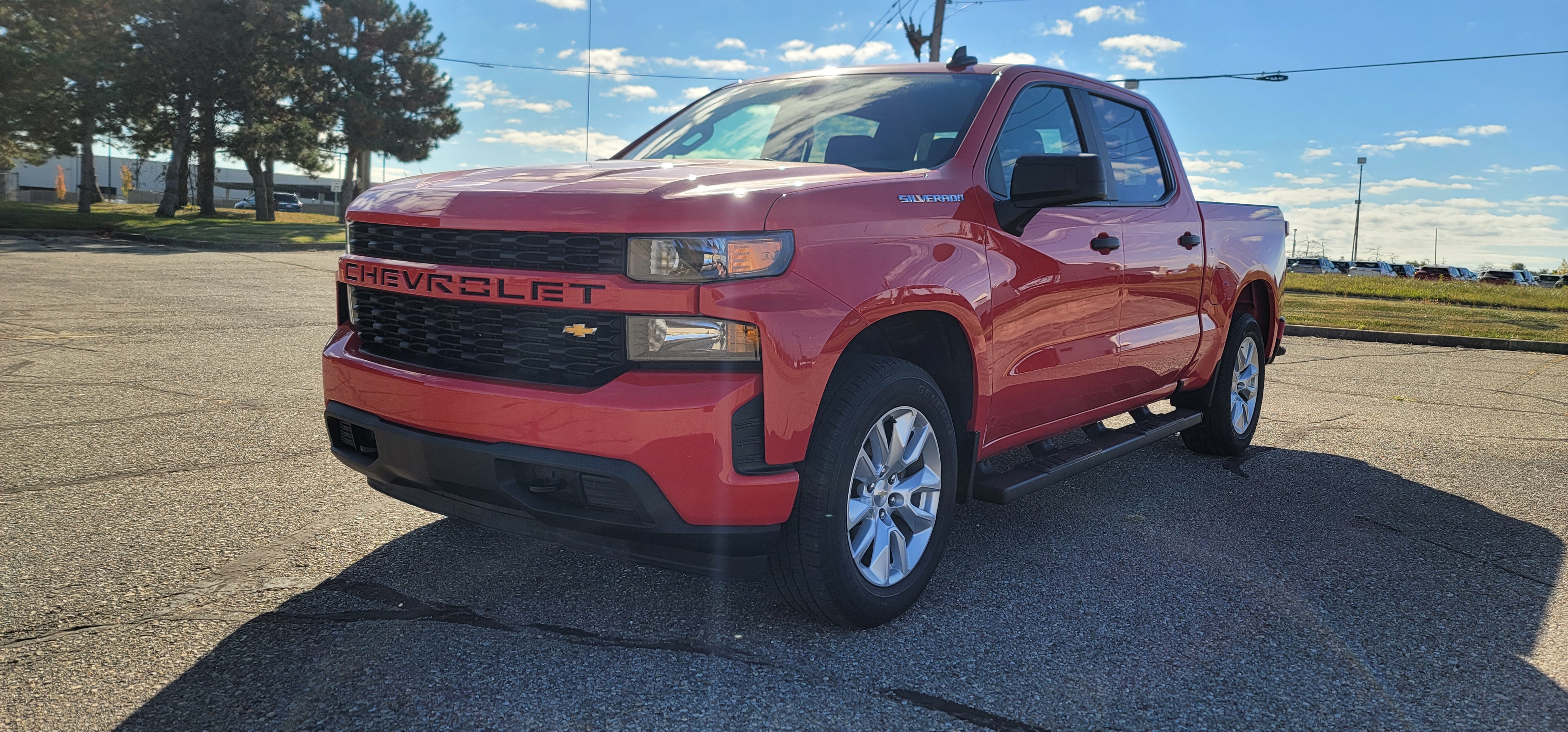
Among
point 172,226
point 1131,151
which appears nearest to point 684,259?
point 1131,151

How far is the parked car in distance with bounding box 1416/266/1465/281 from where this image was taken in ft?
177

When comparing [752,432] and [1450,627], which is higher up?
[752,432]

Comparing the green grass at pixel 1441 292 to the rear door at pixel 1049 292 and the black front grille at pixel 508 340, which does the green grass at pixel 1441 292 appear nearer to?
the rear door at pixel 1049 292

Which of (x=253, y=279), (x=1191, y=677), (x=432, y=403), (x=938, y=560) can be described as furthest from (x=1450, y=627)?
(x=253, y=279)

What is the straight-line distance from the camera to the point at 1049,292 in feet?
13.1

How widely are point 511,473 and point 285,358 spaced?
625cm

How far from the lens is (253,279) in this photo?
52.7ft

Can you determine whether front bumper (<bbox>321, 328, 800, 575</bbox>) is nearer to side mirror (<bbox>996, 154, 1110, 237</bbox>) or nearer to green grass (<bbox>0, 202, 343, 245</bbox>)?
side mirror (<bbox>996, 154, 1110, 237</bbox>)

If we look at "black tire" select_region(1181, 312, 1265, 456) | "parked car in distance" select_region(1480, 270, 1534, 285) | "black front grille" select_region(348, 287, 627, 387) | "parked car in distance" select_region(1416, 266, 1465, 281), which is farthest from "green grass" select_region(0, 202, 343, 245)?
"parked car in distance" select_region(1480, 270, 1534, 285)

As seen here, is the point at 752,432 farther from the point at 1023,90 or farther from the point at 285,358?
the point at 285,358

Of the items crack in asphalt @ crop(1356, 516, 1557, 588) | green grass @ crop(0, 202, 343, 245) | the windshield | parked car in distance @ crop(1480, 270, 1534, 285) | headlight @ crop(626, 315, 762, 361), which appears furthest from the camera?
parked car in distance @ crop(1480, 270, 1534, 285)

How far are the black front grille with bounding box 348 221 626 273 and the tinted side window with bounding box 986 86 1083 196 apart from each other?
1.55 m

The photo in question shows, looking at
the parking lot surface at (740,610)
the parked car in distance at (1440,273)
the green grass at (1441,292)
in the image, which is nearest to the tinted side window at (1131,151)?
the parking lot surface at (740,610)

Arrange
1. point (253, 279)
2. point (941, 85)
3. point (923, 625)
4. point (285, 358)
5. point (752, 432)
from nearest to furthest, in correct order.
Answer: point (752, 432) < point (923, 625) < point (941, 85) < point (285, 358) < point (253, 279)
